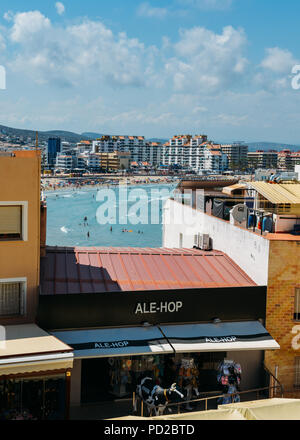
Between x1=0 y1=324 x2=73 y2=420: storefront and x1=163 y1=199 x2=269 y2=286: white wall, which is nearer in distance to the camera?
x1=0 y1=324 x2=73 y2=420: storefront

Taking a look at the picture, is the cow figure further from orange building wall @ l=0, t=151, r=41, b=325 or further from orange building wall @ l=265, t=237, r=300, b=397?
orange building wall @ l=265, t=237, r=300, b=397

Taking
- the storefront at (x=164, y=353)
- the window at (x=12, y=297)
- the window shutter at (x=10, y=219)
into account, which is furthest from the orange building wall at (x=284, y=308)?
the window shutter at (x=10, y=219)

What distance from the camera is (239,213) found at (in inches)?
614

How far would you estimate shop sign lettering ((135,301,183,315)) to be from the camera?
1262 centimetres

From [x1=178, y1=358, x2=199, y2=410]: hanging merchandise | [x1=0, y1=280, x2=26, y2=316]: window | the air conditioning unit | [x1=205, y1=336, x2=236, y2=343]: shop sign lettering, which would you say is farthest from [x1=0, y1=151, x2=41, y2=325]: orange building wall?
the air conditioning unit

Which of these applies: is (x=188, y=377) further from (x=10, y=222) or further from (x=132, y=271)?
(x=10, y=222)

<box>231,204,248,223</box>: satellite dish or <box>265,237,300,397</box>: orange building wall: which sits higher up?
<box>231,204,248,223</box>: satellite dish

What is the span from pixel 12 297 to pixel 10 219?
2.01m

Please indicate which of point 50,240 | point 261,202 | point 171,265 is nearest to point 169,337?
point 171,265

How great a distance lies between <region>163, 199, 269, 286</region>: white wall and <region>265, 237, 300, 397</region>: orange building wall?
1.09 ft

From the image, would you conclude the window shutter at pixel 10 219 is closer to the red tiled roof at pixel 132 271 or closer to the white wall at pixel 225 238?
the red tiled roof at pixel 132 271

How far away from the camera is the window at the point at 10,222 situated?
39.5 feet

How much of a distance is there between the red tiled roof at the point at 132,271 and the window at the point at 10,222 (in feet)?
5.08
